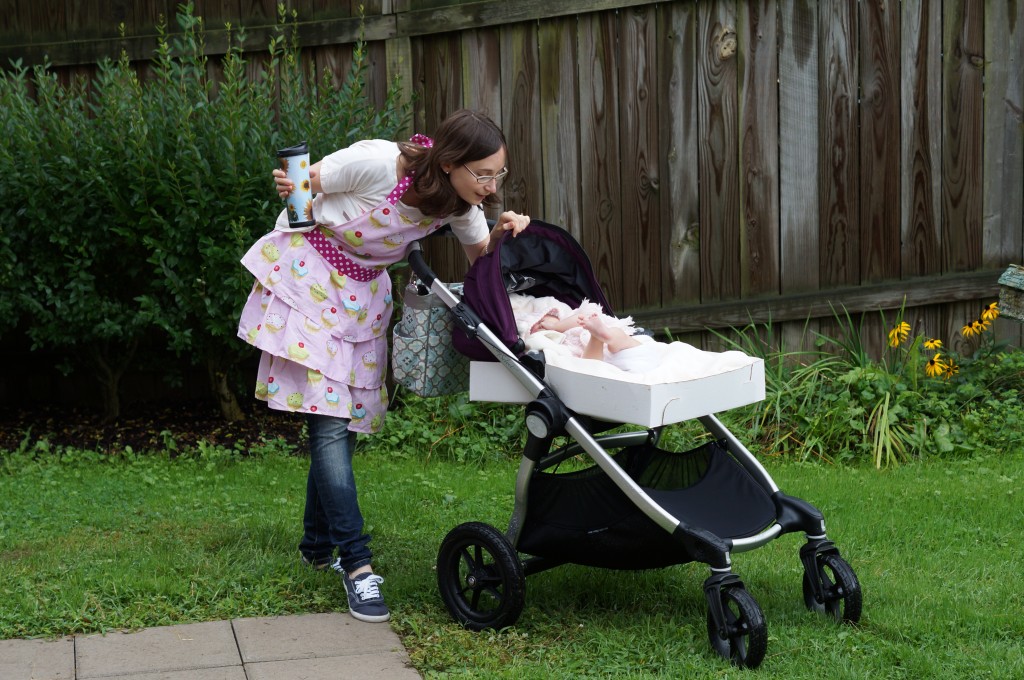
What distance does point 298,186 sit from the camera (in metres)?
3.72

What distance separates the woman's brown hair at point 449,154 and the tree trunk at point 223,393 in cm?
276

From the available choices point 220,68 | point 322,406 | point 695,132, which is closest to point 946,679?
point 322,406

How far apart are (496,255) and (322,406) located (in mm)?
775

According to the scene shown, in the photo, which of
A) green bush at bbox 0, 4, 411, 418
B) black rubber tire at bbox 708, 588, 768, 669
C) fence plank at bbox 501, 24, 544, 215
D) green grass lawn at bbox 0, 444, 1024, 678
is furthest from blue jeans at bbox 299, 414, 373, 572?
fence plank at bbox 501, 24, 544, 215

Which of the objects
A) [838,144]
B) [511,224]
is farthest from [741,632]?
[838,144]

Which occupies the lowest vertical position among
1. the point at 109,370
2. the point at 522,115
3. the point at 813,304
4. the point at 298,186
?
the point at 109,370

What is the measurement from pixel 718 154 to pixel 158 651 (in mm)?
3878

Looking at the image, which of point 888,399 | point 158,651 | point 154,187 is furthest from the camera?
point 888,399

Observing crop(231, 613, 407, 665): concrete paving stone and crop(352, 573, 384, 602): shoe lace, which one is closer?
A: crop(231, 613, 407, 665): concrete paving stone

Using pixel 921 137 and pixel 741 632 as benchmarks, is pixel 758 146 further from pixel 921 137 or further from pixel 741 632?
pixel 741 632

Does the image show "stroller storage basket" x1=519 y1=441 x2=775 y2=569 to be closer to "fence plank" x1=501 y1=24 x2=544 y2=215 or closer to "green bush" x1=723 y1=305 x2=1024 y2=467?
"green bush" x1=723 y1=305 x2=1024 y2=467

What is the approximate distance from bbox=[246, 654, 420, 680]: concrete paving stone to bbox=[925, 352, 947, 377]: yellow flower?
11.7ft

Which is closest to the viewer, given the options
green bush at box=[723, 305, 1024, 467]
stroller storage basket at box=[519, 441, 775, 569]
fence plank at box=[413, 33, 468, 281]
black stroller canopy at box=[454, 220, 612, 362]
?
stroller storage basket at box=[519, 441, 775, 569]

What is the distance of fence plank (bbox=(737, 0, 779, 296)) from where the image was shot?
20.0ft
